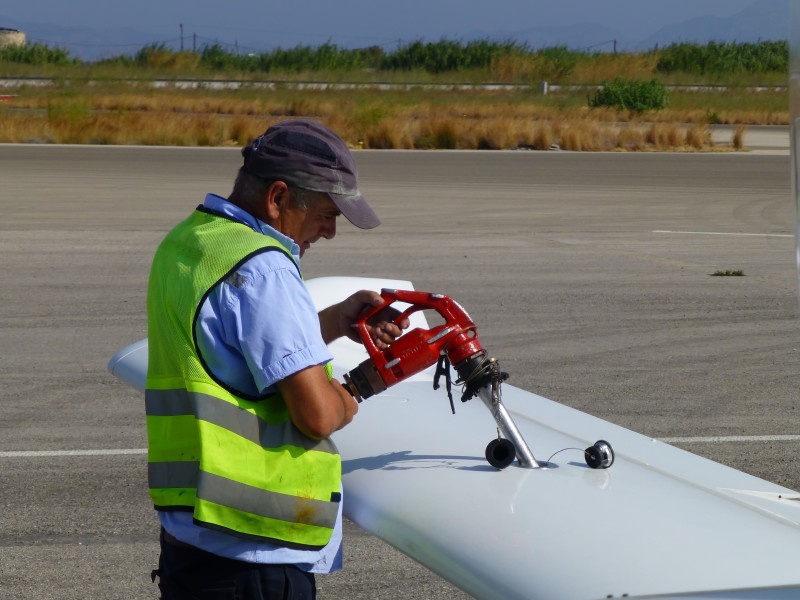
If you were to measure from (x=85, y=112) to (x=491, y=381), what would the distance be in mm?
31857

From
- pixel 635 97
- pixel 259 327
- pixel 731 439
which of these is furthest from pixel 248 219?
pixel 635 97

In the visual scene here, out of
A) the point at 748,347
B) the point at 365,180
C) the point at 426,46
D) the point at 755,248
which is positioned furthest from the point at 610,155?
the point at 426,46

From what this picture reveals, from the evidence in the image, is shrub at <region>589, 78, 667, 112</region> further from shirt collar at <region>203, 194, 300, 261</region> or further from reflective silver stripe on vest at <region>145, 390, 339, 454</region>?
reflective silver stripe on vest at <region>145, 390, 339, 454</region>

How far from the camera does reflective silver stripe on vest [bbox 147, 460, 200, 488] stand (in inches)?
94.4

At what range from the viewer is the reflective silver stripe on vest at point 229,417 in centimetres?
231

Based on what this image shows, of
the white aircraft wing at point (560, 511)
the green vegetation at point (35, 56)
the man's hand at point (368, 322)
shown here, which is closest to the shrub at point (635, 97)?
the white aircraft wing at point (560, 511)

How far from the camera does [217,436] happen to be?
230 centimetres

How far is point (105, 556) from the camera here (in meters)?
4.52

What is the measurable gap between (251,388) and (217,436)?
127 millimetres

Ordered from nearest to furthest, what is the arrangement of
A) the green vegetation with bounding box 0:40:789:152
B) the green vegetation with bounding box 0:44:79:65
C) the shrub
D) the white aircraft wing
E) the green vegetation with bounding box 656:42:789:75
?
the white aircraft wing
the green vegetation with bounding box 0:40:789:152
the shrub
the green vegetation with bounding box 656:42:789:75
the green vegetation with bounding box 0:44:79:65

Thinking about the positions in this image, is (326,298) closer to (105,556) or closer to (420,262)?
(105,556)

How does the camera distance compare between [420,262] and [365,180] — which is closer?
[420,262]

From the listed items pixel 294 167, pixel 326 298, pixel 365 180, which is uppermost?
pixel 294 167

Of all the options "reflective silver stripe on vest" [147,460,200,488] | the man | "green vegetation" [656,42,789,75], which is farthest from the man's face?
"green vegetation" [656,42,789,75]
